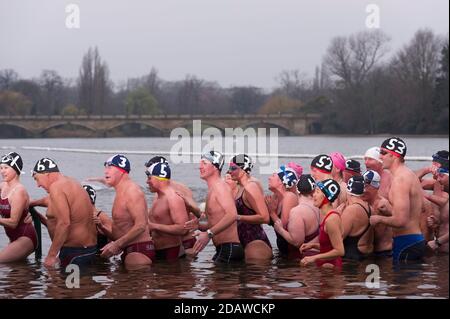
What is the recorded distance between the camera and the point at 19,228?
12891 millimetres

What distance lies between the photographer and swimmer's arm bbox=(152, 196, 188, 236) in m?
12.1

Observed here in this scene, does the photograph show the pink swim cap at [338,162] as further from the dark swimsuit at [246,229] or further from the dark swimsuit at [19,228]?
the dark swimsuit at [19,228]

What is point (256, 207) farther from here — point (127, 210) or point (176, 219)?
point (127, 210)

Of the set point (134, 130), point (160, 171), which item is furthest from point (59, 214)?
point (134, 130)

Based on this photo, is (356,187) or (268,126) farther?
(268,126)

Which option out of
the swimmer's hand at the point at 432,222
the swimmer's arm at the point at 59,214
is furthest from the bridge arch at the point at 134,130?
the swimmer's arm at the point at 59,214

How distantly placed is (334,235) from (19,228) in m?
5.06

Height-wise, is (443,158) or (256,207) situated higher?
(443,158)

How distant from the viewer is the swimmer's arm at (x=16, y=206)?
12445 millimetres

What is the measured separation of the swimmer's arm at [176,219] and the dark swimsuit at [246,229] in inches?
38.1

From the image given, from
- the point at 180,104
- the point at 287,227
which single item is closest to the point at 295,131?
the point at 180,104
